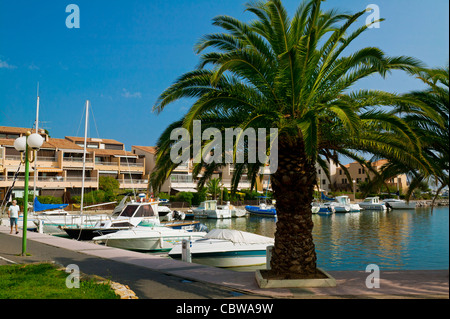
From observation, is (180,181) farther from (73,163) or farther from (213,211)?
(213,211)

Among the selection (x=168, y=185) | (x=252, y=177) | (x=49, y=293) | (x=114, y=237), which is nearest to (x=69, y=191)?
(x=168, y=185)

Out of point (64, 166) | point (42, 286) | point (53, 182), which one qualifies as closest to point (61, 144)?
point (64, 166)

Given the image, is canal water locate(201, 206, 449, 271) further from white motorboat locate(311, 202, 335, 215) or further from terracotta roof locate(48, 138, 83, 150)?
terracotta roof locate(48, 138, 83, 150)

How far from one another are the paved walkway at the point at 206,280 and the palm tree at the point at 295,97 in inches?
47.0

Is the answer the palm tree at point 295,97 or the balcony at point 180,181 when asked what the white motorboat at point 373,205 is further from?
the palm tree at point 295,97

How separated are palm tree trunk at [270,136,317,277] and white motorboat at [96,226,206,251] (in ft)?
36.8

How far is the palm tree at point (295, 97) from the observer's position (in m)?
9.57

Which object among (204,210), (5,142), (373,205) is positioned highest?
(5,142)

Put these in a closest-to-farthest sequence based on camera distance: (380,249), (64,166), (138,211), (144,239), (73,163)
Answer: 1. (144,239)
2. (380,249)
3. (138,211)
4. (64,166)
5. (73,163)

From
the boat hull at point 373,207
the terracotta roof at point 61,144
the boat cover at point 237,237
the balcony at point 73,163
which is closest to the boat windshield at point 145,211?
the boat cover at point 237,237

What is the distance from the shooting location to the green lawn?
26.1 feet

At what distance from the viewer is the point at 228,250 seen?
1669 cm

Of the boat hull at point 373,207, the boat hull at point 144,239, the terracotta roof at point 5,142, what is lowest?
the boat hull at point 373,207

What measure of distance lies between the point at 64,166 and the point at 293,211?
58.5 meters
